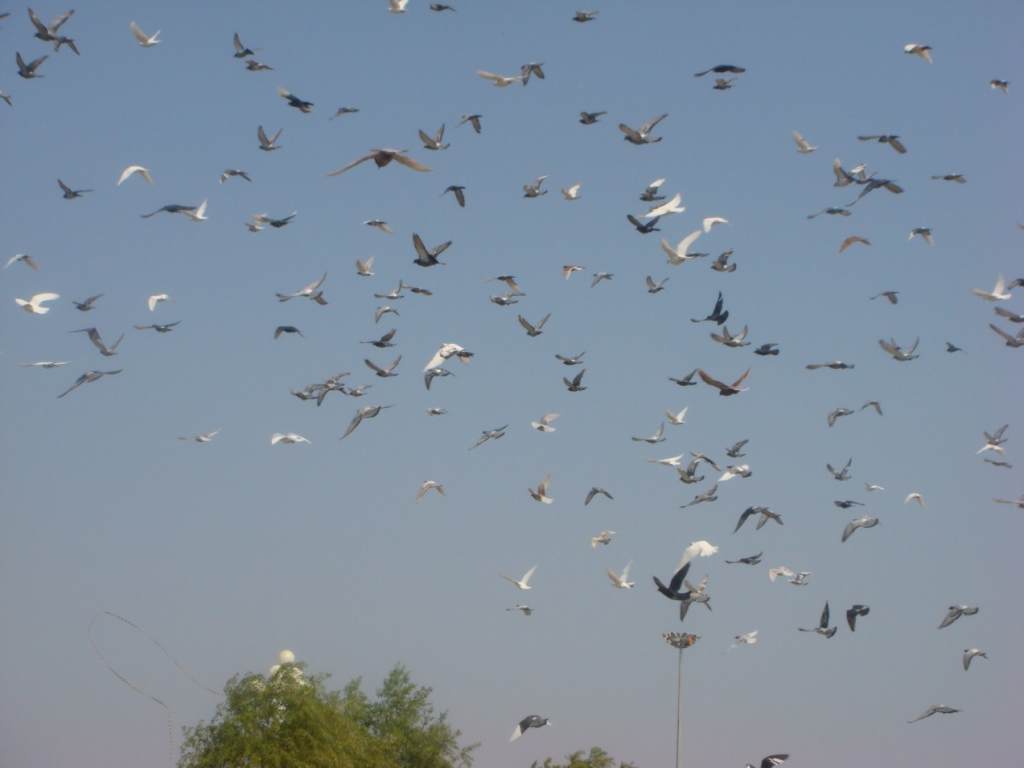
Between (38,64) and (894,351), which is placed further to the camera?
(894,351)

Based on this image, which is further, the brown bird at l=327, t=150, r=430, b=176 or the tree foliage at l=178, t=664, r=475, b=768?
the tree foliage at l=178, t=664, r=475, b=768

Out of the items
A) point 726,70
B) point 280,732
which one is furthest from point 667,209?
point 280,732

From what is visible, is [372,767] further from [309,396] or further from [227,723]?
[309,396]

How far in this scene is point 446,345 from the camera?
3772cm

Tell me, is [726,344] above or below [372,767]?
above

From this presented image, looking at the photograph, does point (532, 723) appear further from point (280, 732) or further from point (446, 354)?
point (280, 732)

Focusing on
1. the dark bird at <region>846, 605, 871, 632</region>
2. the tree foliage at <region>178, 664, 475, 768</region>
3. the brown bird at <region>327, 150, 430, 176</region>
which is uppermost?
the brown bird at <region>327, 150, 430, 176</region>

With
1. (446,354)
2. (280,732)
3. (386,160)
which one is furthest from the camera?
(280,732)

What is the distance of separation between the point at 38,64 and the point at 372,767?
40.2 m

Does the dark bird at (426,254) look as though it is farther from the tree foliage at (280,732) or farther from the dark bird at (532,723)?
the tree foliage at (280,732)

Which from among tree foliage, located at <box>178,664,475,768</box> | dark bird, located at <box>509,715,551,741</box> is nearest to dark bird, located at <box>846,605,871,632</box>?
dark bird, located at <box>509,715,551,741</box>

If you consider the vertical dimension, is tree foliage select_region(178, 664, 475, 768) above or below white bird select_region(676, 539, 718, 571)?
below

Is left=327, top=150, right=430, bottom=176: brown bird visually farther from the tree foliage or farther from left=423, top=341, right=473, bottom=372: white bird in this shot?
the tree foliage

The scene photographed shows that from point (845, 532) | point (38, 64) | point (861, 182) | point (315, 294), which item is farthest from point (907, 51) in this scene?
point (38, 64)
